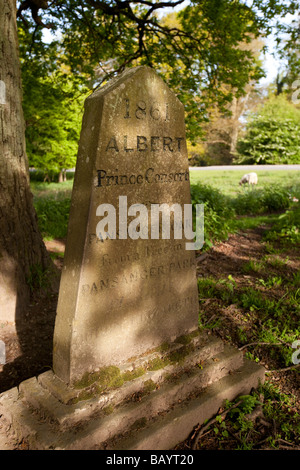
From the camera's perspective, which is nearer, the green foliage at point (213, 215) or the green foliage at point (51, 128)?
the green foliage at point (213, 215)

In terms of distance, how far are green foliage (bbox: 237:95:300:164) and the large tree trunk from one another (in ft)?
80.5

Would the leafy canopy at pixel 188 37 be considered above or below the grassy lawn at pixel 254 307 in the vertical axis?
above

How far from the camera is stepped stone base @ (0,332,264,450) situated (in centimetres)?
206

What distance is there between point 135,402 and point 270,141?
88.9 feet

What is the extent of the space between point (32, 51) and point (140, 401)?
24.7 feet

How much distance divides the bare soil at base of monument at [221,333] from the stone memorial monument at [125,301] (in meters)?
0.24

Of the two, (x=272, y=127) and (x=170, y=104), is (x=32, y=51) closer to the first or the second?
(x=170, y=104)

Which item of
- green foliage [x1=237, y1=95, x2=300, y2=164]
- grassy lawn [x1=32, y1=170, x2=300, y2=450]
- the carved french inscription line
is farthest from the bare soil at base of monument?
green foliage [x1=237, y1=95, x2=300, y2=164]

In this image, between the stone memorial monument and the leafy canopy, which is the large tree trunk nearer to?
the stone memorial monument

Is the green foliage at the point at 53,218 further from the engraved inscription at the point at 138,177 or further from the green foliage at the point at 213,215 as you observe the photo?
the engraved inscription at the point at 138,177

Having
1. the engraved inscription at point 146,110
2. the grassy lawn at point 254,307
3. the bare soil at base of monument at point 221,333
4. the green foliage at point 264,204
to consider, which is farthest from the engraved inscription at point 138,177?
the green foliage at point 264,204

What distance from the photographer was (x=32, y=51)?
24.3 feet

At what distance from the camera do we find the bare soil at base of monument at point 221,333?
2436 millimetres

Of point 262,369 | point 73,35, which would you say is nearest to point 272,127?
point 73,35
